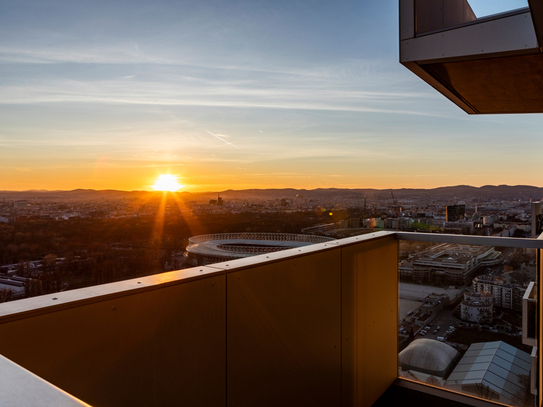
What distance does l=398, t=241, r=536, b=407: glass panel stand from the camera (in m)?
2.53

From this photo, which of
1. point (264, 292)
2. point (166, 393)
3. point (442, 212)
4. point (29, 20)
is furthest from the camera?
point (29, 20)

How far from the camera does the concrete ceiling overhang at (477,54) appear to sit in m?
2.44

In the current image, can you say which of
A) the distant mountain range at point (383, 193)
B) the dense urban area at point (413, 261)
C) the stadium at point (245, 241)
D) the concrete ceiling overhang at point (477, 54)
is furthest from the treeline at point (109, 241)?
the concrete ceiling overhang at point (477, 54)

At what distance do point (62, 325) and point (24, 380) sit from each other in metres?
0.70

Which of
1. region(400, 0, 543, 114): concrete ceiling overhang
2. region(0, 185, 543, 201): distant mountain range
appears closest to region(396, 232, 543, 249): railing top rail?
region(400, 0, 543, 114): concrete ceiling overhang

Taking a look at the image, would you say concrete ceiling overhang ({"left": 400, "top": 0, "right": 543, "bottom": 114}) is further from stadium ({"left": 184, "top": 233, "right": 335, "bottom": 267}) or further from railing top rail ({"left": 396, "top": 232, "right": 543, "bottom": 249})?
stadium ({"left": 184, "top": 233, "right": 335, "bottom": 267})

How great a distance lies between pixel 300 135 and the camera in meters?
17.1

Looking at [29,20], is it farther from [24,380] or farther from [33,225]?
[24,380]

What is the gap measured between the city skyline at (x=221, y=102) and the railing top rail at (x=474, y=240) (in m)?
1.71

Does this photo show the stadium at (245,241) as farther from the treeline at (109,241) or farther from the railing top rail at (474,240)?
the railing top rail at (474,240)

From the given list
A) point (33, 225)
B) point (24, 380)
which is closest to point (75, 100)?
point (33, 225)

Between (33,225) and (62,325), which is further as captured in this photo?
(33,225)

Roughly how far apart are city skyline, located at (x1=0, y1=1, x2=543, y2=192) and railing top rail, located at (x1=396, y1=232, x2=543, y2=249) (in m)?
1.71

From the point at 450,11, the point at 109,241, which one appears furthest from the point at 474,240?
the point at 109,241
